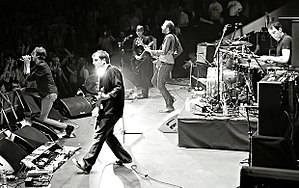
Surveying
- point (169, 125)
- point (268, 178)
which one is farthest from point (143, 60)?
point (268, 178)

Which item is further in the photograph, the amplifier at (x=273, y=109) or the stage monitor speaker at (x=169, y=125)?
the stage monitor speaker at (x=169, y=125)

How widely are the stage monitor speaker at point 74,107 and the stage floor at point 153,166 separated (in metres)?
0.74

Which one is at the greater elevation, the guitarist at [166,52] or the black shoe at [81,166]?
the guitarist at [166,52]

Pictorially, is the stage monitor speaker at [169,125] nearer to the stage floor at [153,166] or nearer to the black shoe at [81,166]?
the stage floor at [153,166]

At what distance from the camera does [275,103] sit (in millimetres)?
5988

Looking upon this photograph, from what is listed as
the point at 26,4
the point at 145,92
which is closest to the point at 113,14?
the point at 26,4

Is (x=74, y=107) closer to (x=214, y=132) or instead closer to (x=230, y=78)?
(x=230, y=78)

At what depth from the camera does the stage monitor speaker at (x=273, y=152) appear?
5.83 m

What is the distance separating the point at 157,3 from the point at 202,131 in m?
8.43

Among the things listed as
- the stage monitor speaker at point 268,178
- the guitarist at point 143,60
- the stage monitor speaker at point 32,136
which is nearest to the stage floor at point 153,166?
the stage monitor speaker at point 32,136

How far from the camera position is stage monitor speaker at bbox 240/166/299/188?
15.5 feet

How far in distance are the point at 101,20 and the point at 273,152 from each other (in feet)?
33.2

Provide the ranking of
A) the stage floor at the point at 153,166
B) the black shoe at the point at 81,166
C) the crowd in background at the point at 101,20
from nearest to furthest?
the stage floor at the point at 153,166 < the black shoe at the point at 81,166 < the crowd in background at the point at 101,20

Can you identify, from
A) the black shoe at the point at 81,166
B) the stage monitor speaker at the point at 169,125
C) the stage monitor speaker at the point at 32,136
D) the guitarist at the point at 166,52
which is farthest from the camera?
the guitarist at the point at 166,52
